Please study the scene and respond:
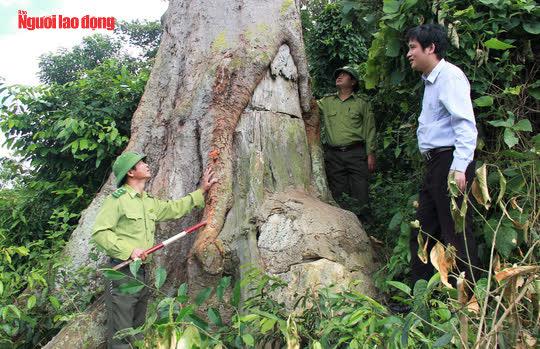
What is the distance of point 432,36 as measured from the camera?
12.1 ft

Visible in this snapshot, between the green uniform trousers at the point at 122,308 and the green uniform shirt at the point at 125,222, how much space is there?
0.15 meters

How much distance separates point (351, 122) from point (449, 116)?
1928mm

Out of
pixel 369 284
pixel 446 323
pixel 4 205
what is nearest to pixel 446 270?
pixel 446 323

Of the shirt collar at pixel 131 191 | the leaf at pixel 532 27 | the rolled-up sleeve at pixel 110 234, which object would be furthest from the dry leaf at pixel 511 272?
the shirt collar at pixel 131 191

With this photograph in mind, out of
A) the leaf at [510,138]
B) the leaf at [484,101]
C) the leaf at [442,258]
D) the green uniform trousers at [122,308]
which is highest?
the leaf at [484,101]

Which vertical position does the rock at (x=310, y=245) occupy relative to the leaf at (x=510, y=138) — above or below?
below

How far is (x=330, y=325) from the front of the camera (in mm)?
2725

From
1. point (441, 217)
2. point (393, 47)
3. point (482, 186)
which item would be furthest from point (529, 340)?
point (393, 47)

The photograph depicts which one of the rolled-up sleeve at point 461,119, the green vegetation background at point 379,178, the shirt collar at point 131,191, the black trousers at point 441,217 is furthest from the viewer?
the shirt collar at point 131,191

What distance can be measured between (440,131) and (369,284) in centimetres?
122

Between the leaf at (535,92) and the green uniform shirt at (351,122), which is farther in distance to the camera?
the green uniform shirt at (351,122)

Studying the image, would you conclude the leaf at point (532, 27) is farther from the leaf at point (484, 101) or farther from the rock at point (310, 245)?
the rock at point (310, 245)

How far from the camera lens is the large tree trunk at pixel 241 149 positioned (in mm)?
4125

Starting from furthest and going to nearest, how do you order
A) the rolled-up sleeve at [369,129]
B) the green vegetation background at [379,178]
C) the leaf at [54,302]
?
the rolled-up sleeve at [369,129] → the leaf at [54,302] → the green vegetation background at [379,178]
